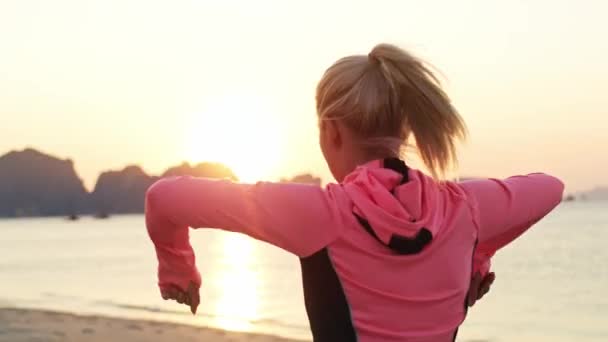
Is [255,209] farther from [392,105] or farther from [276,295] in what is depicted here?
[276,295]

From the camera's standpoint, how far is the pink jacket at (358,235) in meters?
1.84

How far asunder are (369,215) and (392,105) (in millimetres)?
224

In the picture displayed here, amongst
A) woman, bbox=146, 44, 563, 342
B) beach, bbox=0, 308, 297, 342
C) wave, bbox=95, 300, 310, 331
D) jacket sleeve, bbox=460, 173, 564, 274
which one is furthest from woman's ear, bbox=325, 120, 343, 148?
wave, bbox=95, 300, 310, 331

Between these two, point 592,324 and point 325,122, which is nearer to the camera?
point 325,122

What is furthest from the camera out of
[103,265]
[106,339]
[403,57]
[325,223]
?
[103,265]

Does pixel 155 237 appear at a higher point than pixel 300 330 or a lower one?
higher

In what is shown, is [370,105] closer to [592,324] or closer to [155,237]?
[155,237]

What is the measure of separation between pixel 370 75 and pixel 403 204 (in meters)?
0.25

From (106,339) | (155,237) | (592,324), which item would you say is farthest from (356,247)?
(592,324)

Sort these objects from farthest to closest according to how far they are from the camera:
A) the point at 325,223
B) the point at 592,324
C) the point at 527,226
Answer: the point at 592,324 < the point at 527,226 < the point at 325,223

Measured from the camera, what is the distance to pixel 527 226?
7.20 feet

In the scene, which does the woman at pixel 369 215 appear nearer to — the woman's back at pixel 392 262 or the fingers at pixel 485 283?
the woman's back at pixel 392 262

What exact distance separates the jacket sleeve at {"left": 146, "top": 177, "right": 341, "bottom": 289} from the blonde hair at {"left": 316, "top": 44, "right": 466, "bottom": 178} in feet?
0.54

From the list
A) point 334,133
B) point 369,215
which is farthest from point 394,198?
point 334,133
